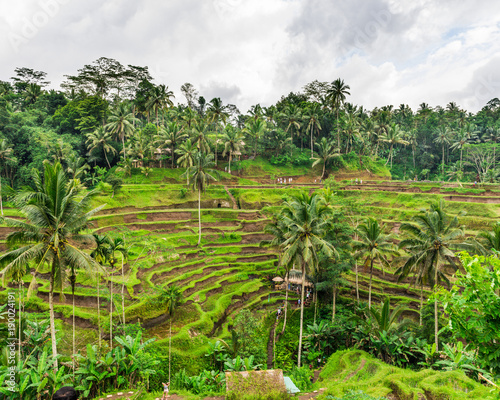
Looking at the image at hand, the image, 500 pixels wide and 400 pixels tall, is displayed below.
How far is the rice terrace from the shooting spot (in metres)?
13.0

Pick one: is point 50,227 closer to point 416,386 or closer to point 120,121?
point 416,386

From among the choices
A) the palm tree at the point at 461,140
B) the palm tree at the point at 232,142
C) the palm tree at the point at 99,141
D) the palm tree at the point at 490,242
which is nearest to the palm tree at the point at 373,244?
the palm tree at the point at 490,242

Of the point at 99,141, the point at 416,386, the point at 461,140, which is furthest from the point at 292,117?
the point at 416,386

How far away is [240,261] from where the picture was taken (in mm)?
35719

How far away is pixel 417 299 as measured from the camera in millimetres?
28250

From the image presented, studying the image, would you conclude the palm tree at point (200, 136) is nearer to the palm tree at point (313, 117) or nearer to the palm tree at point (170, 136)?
the palm tree at point (170, 136)

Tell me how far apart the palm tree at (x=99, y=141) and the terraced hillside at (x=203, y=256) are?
11190mm

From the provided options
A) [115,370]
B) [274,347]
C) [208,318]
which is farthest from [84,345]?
[274,347]

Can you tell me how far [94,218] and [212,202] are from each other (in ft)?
59.2

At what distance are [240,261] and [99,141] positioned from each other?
111 ft

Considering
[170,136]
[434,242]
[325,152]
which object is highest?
[170,136]

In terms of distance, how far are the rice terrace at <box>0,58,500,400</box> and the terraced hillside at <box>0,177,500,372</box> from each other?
0.19 metres

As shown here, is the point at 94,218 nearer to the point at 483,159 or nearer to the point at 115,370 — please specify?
the point at 115,370

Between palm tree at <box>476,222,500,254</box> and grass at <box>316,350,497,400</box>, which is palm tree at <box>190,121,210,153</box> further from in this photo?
grass at <box>316,350,497,400</box>
